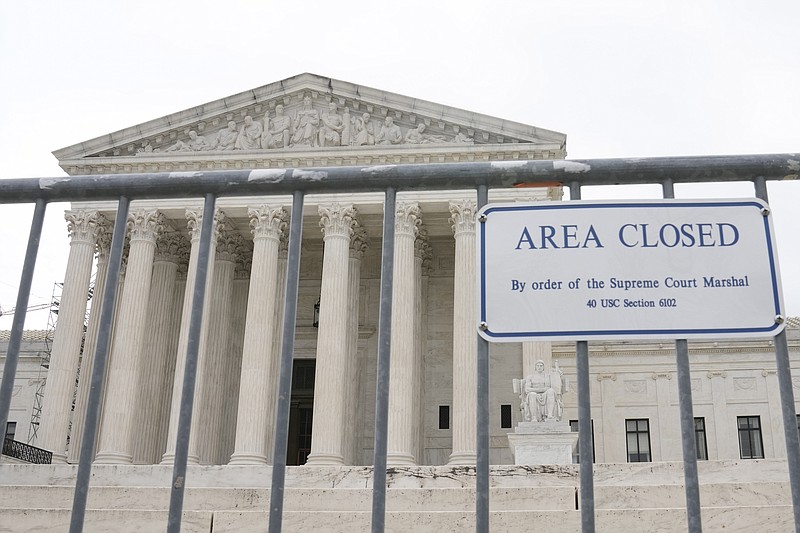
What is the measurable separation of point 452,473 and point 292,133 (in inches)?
985

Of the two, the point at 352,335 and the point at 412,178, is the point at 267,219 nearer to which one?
the point at 352,335

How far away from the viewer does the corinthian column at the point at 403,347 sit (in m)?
38.0

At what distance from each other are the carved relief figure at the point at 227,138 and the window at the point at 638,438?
26.7 meters

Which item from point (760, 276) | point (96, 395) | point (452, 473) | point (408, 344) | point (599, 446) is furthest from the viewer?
point (599, 446)

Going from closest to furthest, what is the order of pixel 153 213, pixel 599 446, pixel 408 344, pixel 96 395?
pixel 96 395 < pixel 408 344 < pixel 153 213 < pixel 599 446

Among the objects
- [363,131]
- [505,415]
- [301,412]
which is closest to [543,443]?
[505,415]

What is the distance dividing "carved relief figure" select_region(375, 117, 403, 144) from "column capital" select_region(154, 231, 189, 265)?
12150 millimetres

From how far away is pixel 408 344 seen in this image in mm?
39406

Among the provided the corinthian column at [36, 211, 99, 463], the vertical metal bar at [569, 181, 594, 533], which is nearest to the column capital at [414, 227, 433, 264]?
the corinthian column at [36, 211, 99, 463]

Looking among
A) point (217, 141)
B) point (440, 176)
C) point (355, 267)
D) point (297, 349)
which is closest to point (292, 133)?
point (217, 141)

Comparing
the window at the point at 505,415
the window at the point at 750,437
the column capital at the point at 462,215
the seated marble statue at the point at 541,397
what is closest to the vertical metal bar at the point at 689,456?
the seated marble statue at the point at 541,397

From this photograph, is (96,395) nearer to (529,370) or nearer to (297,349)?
(529,370)

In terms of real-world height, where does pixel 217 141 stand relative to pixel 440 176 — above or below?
above

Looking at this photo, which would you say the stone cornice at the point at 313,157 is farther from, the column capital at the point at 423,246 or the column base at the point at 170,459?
the column base at the point at 170,459
